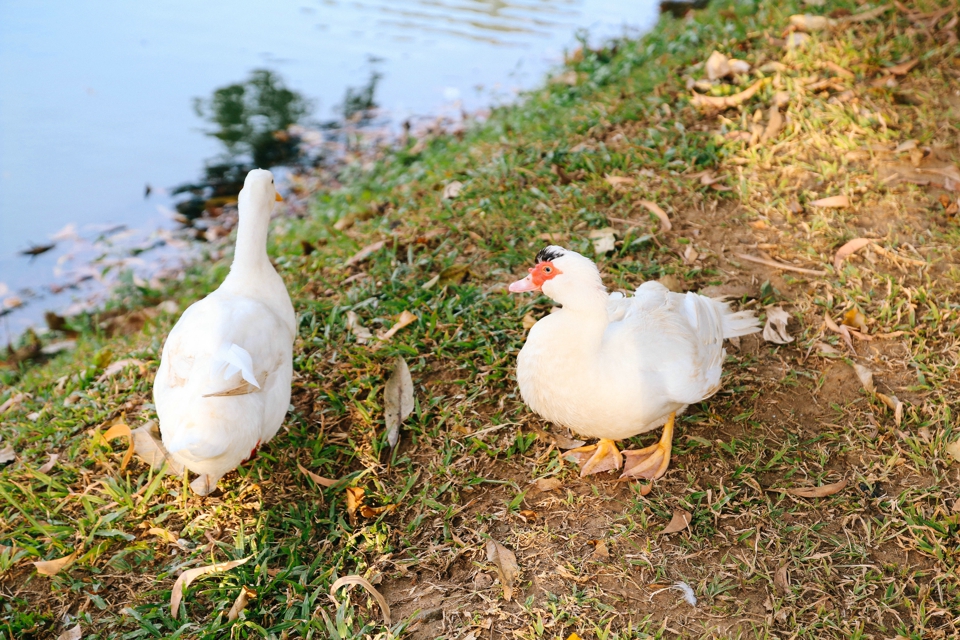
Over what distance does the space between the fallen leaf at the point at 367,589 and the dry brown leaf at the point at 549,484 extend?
0.75 m

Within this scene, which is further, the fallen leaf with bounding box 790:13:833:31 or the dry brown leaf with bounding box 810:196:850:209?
the fallen leaf with bounding box 790:13:833:31

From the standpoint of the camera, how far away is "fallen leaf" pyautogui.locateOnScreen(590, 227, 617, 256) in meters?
3.81

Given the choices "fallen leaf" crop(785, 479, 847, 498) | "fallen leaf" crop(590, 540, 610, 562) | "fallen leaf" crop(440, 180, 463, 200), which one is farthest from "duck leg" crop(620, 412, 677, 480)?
"fallen leaf" crop(440, 180, 463, 200)

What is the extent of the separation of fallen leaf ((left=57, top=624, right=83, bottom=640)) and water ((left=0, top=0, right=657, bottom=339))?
3.34 meters

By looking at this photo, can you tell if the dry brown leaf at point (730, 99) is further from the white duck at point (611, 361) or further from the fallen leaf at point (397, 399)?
the fallen leaf at point (397, 399)

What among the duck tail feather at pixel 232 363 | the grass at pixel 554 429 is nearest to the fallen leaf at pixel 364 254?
the grass at pixel 554 429

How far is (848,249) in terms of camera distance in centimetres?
367

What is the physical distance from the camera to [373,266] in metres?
4.00

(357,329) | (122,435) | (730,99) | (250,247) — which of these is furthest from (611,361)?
(730,99)

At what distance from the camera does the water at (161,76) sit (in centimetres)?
587

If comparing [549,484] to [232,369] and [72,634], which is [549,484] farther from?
[72,634]

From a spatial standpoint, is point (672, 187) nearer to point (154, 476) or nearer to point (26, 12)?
point (154, 476)

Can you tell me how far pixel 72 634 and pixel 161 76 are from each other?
6502 mm

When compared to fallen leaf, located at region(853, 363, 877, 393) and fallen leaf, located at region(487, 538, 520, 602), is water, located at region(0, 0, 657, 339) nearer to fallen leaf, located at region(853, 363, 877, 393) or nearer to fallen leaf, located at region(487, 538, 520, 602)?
fallen leaf, located at region(487, 538, 520, 602)
